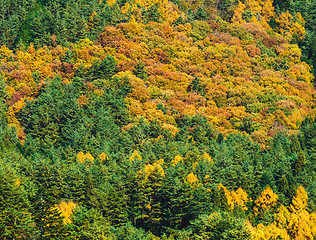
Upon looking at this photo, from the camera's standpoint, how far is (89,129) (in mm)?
128750

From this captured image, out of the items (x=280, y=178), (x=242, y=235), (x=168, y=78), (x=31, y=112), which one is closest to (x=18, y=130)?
(x=31, y=112)

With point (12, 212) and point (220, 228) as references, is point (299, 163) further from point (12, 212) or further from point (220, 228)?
point (12, 212)

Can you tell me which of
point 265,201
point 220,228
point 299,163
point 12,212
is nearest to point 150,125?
point 299,163

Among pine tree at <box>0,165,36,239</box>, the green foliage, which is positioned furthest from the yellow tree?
pine tree at <box>0,165,36,239</box>

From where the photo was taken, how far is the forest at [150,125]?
8425 cm

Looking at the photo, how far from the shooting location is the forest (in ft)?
276

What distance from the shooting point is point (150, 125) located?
436 ft

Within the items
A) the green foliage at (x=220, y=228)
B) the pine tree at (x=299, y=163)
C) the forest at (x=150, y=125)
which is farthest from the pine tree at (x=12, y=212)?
the pine tree at (x=299, y=163)

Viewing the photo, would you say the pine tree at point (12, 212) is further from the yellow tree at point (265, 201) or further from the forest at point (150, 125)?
the yellow tree at point (265, 201)

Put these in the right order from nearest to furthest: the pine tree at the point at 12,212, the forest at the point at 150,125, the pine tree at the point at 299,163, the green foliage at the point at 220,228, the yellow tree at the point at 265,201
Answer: the pine tree at the point at 12,212, the green foliage at the point at 220,228, the forest at the point at 150,125, the yellow tree at the point at 265,201, the pine tree at the point at 299,163

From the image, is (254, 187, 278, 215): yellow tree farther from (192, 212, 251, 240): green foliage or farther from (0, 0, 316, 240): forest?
(192, 212, 251, 240): green foliage

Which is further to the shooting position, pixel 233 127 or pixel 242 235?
pixel 233 127

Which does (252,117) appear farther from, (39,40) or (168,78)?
(39,40)

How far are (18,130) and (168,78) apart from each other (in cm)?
5037
